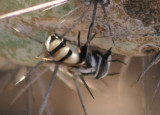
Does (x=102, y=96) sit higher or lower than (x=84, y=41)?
lower

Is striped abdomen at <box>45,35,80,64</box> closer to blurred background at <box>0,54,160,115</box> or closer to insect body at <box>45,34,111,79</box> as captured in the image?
insect body at <box>45,34,111,79</box>

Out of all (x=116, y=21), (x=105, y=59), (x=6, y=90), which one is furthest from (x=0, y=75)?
(x=116, y=21)

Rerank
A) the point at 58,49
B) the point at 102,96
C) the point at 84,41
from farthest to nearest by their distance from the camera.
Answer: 1. the point at 102,96
2. the point at 84,41
3. the point at 58,49

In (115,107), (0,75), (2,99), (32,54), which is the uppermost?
(32,54)

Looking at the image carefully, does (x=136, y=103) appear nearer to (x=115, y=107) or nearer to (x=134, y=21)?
(x=115, y=107)

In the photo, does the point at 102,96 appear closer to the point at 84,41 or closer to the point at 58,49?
the point at 84,41

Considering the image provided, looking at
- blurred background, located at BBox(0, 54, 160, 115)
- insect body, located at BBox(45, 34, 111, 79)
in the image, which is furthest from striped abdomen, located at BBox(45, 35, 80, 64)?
blurred background, located at BBox(0, 54, 160, 115)

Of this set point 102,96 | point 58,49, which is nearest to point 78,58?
point 58,49

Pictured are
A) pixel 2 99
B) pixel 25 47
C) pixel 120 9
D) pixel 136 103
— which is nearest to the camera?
pixel 120 9
